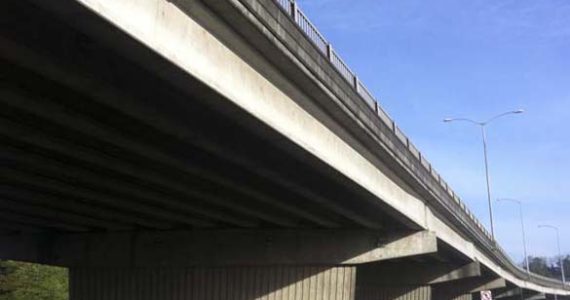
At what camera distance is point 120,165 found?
57.6 ft

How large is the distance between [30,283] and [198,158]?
3973 cm

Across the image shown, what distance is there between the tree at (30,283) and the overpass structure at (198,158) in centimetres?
2270

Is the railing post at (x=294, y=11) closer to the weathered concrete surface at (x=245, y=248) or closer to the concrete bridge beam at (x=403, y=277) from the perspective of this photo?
the weathered concrete surface at (x=245, y=248)

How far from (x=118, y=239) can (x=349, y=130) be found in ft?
40.5

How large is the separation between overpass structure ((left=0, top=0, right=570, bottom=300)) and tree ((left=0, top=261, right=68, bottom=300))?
2270cm

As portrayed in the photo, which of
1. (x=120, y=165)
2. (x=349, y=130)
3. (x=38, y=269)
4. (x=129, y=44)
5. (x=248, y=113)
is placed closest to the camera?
(x=129, y=44)

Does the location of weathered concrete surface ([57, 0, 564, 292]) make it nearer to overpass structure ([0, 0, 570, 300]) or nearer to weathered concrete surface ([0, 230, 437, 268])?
overpass structure ([0, 0, 570, 300])

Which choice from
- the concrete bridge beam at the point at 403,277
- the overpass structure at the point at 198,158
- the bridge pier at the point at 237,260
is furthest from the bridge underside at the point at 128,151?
the concrete bridge beam at the point at 403,277

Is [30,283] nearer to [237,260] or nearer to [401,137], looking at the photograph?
[237,260]

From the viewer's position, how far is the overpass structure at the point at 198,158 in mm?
10891

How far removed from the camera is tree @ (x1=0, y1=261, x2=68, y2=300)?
50500 mm

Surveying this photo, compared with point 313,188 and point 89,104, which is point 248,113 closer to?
point 89,104

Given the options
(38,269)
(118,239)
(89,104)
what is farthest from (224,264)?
(38,269)

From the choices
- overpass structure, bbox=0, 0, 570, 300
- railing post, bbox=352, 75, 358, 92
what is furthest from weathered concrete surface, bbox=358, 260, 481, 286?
railing post, bbox=352, 75, 358, 92
